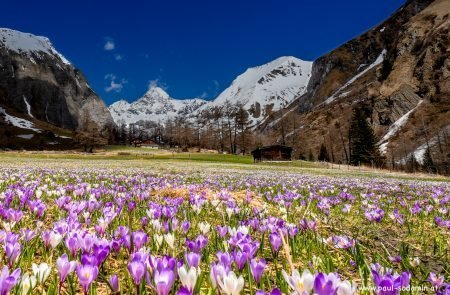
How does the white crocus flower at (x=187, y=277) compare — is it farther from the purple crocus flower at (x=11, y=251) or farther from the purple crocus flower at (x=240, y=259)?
the purple crocus flower at (x=11, y=251)

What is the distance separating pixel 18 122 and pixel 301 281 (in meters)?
220

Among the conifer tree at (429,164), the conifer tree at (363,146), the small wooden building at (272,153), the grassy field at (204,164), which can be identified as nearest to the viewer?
the grassy field at (204,164)

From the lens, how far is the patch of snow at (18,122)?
594ft

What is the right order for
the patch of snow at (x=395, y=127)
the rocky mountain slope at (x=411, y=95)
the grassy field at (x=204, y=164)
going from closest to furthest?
the grassy field at (x=204, y=164) → the rocky mountain slope at (x=411, y=95) → the patch of snow at (x=395, y=127)

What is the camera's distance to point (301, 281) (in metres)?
1.58

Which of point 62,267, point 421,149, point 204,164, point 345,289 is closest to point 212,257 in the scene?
point 62,267

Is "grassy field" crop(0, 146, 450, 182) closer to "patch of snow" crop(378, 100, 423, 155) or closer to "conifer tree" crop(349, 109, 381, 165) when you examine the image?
"conifer tree" crop(349, 109, 381, 165)

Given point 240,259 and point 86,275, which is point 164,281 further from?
point 240,259

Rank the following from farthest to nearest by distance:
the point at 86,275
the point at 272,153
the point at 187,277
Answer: the point at 272,153 < the point at 86,275 < the point at 187,277

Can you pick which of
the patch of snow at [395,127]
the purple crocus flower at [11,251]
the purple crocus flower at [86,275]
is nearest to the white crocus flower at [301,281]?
the purple crocus flower at [86,275]

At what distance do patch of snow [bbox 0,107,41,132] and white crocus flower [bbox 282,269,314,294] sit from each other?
205 m

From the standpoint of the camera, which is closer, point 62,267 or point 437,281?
point 62,267

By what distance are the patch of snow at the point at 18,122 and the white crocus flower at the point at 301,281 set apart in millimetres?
204922

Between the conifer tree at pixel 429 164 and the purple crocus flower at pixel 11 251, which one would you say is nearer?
the purple crocus flower at pixel 11 251
